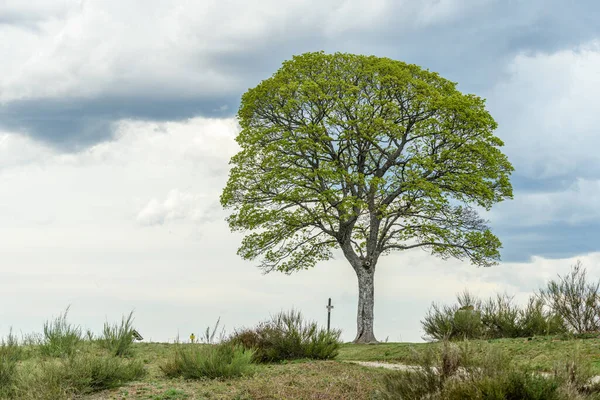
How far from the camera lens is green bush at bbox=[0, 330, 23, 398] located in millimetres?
10466

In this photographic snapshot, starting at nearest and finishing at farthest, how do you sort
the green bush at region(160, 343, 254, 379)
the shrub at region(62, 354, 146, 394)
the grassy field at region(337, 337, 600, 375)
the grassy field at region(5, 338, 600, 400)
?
the grassy field at region(5, 338, 600, 400)
the shrub at region(62, 354, 146, 394)
the green bush at region(160, 343, 254, 379)
the grassy field at region(337, 337, 600, 375)

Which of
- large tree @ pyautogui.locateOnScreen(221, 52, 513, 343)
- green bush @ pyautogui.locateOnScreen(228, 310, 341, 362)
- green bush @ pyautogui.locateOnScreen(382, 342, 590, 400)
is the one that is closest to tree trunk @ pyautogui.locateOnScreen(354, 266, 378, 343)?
large tree @ pyautogui.locateOnScreen(221, 52, 513, 343)

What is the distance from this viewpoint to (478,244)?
24.0m

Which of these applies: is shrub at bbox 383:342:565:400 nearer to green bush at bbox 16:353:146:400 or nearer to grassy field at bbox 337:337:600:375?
grassy field at bbox 337:337:600:375

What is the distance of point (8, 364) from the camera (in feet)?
37.4

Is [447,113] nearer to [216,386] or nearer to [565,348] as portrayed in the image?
[565,348]

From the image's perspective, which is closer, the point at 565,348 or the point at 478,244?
the point at 565,348

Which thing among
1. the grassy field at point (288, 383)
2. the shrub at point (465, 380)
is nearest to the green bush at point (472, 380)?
the shrub at point (465, 380)

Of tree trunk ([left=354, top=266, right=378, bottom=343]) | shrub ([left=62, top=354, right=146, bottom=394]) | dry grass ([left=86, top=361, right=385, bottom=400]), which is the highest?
tree trunk ([left=354, top=266, right=378, bottom=343])

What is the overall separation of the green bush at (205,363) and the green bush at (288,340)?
7.91ft

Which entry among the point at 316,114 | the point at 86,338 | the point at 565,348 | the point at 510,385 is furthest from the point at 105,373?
the point at 316,114

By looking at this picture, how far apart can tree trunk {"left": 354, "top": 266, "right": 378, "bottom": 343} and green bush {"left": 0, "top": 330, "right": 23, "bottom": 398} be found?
13706 mm

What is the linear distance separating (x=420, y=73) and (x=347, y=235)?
743 centimetres

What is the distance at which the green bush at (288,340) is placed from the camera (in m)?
14.1
